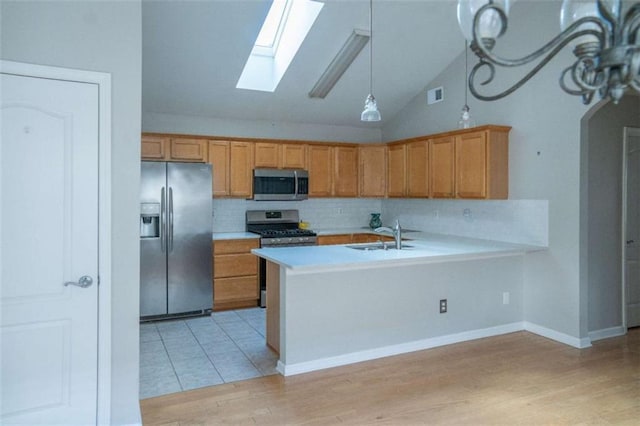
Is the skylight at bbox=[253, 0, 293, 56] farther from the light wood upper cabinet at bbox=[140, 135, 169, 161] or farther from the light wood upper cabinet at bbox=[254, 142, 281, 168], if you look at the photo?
the light wood upper cabinet at bbox=[140, 135, 169, 161]

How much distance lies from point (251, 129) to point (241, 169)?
74 centimetres

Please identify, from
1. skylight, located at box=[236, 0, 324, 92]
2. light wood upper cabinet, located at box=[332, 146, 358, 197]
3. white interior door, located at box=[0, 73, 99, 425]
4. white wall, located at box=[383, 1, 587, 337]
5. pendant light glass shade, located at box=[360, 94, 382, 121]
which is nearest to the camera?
white interior door, located at box=[0, 73, 99, 425]

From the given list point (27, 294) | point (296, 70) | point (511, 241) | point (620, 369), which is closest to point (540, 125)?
point (511, 241)

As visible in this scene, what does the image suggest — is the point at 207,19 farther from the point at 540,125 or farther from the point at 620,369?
the point at 620,369

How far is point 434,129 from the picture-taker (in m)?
5.78

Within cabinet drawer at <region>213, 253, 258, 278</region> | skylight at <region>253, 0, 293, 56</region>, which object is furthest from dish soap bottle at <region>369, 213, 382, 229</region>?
skylight at <region>253, 0, 293, 56</region>

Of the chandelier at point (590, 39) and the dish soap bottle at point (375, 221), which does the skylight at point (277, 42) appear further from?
the chandelier at point (590, 39)

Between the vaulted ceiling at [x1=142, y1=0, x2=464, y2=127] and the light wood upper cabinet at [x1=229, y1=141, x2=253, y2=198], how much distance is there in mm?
543

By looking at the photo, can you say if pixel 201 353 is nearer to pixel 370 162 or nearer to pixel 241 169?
pixel 241 169

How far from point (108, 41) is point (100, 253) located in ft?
3.99

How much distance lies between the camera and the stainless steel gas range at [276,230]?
545 cm

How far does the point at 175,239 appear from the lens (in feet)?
16.0

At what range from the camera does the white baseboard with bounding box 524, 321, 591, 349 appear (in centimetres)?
400

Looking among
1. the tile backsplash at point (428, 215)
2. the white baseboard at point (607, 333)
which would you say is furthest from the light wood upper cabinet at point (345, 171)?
the white baseboard at point (607, 333)
